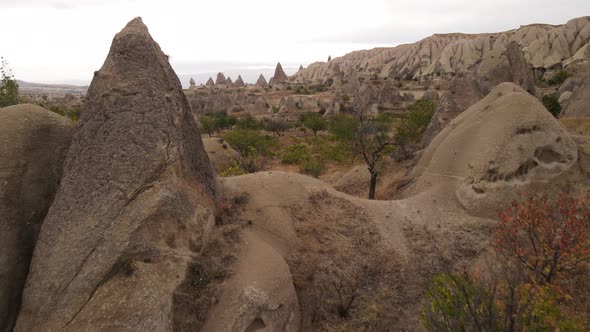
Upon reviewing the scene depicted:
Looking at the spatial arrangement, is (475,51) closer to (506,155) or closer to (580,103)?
(580,103)

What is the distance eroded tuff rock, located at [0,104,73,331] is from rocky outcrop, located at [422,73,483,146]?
17.1m

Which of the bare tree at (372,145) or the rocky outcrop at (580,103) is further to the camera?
the rocky outcrop at (580,103)

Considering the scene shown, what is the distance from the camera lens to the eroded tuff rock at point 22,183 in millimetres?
6641

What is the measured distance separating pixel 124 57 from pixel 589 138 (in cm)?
1485

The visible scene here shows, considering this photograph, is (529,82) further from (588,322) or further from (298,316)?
(298,316)

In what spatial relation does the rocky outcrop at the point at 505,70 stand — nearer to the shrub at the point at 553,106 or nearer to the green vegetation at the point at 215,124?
the shrub at the point at 553,106

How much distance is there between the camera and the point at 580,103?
22.4m

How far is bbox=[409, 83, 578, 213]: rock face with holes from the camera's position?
420 inches

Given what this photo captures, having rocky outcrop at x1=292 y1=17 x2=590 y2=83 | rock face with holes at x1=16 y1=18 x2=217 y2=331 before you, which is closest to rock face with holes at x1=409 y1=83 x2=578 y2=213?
rock face with holes at x1=16 y1=18 x2=217 y2=331

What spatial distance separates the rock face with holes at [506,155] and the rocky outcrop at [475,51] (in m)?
12.7

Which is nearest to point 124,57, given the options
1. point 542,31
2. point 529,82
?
point 529,82

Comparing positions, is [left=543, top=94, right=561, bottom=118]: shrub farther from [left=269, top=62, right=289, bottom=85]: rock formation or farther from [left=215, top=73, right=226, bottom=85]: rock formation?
[left=215, top=73, right=226, bottom=85]: rock formation

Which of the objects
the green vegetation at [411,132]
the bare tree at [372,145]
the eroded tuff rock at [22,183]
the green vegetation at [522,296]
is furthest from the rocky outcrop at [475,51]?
the eroded tuff rock at [22,183]

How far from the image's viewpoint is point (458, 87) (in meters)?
20.1
